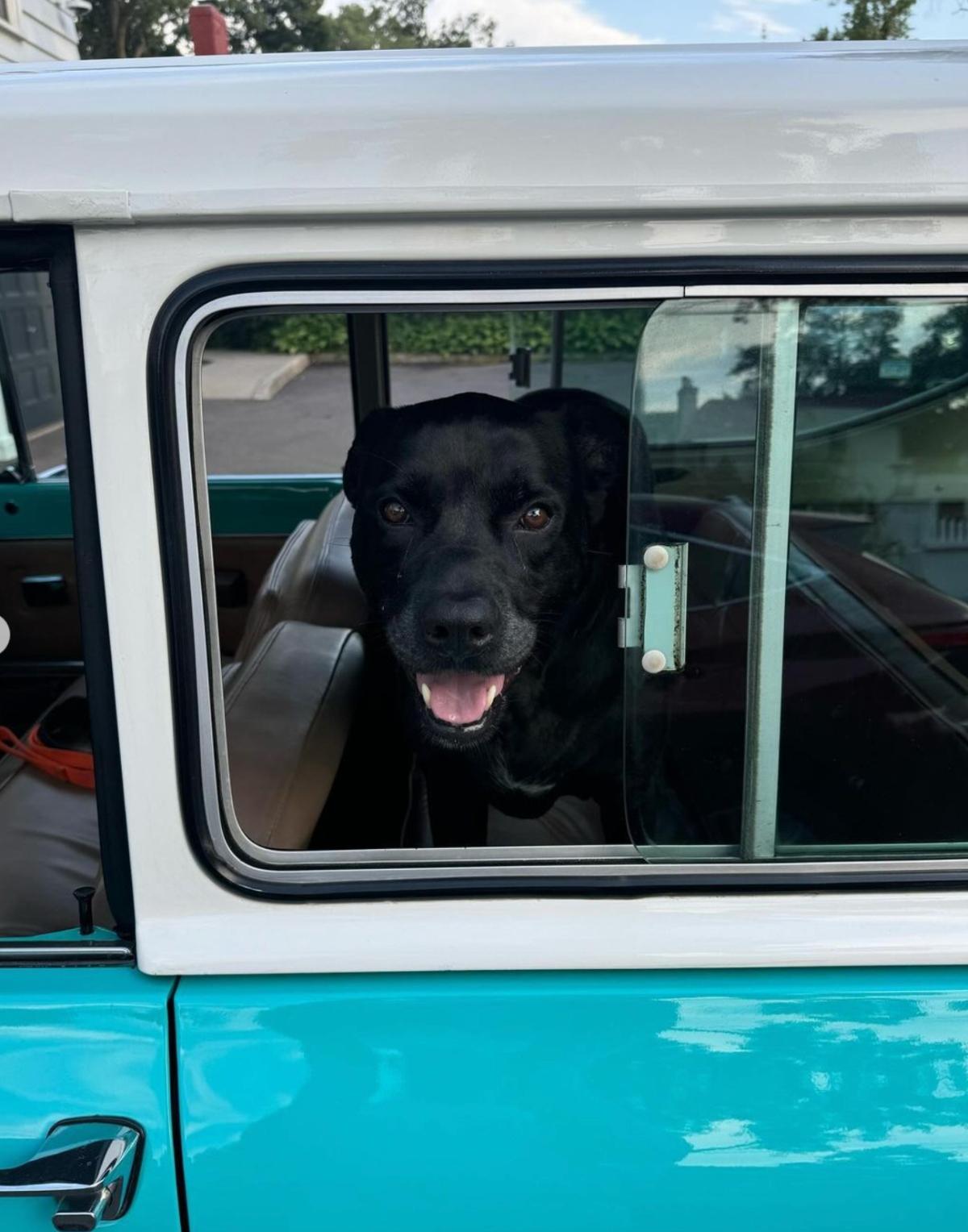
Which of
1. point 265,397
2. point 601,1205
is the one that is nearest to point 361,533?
point 601,1205

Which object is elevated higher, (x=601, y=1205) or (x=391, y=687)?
(x=391, y=687)

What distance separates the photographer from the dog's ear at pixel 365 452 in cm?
195

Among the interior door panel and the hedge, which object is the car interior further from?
the interior door panel

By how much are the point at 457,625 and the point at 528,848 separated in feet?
1.49

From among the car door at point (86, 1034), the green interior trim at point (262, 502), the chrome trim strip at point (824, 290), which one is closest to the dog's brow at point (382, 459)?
the car door at point (86, 1034)

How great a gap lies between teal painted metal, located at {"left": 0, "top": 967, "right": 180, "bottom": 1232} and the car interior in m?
0.25

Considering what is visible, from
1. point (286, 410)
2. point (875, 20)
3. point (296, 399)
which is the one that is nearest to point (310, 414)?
point (286, 410)

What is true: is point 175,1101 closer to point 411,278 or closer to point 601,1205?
point 601,1205

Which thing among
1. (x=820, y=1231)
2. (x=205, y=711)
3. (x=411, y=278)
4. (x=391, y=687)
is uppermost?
(x=411, y=278)

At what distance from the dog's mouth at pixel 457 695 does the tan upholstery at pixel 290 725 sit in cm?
18

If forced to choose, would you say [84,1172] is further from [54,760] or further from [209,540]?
[54,760]

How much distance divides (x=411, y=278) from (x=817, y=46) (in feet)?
1.80

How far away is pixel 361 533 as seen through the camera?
1988 mm

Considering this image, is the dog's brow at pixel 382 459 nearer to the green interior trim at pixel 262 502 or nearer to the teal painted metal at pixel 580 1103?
the teal painted metal at pixel 580 1103
